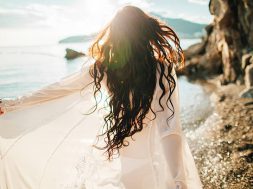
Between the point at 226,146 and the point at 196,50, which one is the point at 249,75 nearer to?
the point at 226,146

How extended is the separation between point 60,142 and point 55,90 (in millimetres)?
673

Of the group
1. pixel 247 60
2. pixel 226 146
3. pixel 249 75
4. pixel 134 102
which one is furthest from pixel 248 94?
pixel 134 102

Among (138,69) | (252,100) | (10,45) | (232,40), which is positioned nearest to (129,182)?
(138,69)

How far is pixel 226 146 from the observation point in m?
9.56

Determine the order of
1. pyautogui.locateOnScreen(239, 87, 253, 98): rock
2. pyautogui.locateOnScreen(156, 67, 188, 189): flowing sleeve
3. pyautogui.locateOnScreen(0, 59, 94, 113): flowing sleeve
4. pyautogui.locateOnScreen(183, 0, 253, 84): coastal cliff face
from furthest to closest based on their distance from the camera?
Result: pyautogui.locateOnScreen(183, 0, 253, 84): coastal cliff face
pyautogui.locateOnScreen(239, 87, 253, 98): rock
pyautogui.locateOnScreen(0, 59, 94, 113): flowing sleeve
pyautogui.locateOnScreen(156, 67, 188, 189): flowing sleeve

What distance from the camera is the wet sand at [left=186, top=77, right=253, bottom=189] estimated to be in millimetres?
7692

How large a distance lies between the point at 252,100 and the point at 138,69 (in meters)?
12.0

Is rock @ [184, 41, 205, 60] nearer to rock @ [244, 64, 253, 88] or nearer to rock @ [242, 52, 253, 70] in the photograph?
rock @ [242, 52, 253, 70]

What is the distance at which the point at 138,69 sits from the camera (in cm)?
282

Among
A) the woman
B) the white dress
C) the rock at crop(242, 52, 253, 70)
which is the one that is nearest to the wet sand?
the rock at crop(242, 52, 253, 70)

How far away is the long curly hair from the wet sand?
5252 mm

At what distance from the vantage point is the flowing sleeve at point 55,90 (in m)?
3.26

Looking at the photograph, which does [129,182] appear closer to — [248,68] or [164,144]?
[164,144]

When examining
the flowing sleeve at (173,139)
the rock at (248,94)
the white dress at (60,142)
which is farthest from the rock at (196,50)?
the flowing sleeve at (173,139)
